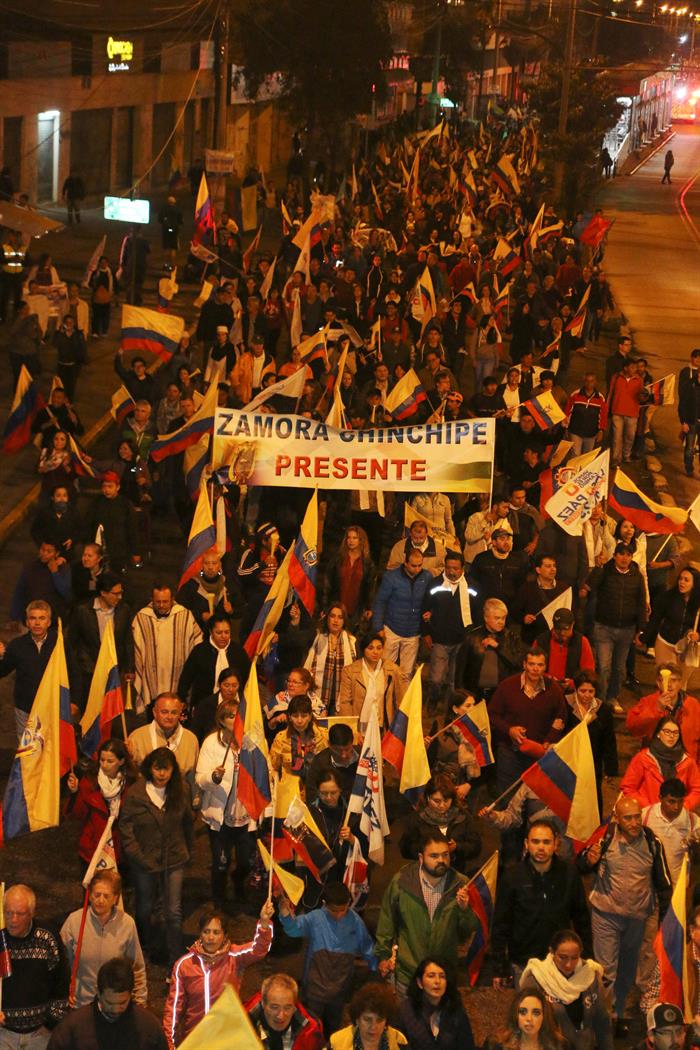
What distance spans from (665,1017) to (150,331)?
466 inches

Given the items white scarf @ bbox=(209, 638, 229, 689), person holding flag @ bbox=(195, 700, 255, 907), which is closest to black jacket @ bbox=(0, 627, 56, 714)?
white scarf @ bbox=(209, 638, 229, 689)

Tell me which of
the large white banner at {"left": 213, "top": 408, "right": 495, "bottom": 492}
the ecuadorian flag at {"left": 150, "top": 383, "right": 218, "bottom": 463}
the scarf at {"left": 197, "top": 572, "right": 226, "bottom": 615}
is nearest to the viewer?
the scarf at {"left": 197, "top": 572, "right": 226, "bottom": 615}

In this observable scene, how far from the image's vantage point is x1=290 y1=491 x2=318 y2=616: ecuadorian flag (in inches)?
488

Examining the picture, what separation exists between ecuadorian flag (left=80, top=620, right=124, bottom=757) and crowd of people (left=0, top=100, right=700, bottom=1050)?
22 cm

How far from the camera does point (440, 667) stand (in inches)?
507

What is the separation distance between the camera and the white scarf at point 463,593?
41.4 feet

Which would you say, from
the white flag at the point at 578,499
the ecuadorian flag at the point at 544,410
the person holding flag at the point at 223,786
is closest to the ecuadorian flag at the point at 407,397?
the ecuadorian flag at the point at 544,410

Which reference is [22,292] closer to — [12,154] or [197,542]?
[197,542]

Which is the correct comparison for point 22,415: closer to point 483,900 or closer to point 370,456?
point 370,456

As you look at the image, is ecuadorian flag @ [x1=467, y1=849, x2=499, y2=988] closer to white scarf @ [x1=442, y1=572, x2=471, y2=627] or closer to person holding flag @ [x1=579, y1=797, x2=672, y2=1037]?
person holding flag @ [x1=579, y1=797, x2=672, y2=1037]

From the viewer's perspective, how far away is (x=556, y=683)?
35.5 feet

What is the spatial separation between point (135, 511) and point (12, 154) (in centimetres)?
2779

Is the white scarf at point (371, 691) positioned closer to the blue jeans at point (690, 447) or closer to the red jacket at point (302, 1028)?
the red jacket at point (302, 1028)

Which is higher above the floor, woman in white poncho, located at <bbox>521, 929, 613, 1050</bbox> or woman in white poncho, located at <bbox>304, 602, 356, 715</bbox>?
woman in white poncho, located at <bbox>521, 929, 613, 1050</bbox>
